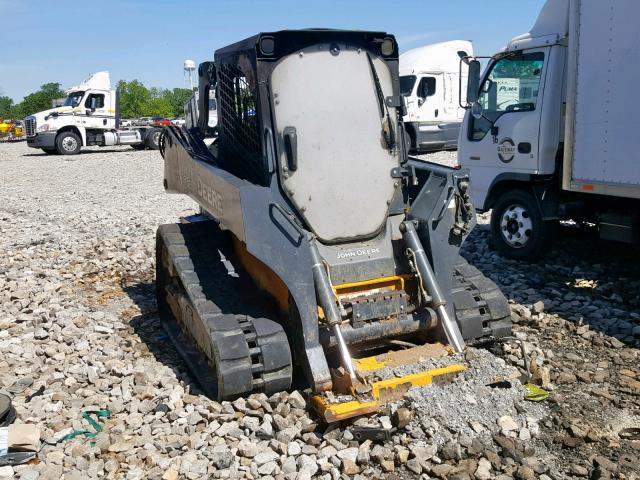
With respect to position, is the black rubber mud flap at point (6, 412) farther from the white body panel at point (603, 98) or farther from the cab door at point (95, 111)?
the cab door at point (95, 111)

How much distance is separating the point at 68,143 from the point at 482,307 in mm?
24218

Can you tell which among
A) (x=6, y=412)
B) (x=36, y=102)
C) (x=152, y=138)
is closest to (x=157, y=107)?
(x=36, y=102)

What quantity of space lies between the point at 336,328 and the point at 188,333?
1.62 m

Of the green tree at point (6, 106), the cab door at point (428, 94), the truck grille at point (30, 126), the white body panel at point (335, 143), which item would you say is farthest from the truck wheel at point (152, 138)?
the green tree at point (6, 106)

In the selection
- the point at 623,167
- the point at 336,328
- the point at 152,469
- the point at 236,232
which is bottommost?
the point at 152,469

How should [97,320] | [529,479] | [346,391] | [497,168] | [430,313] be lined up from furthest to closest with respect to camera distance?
[497,168]
[97,320]
[430,313]
[346,391]
[529,479]

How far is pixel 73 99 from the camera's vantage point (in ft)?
85.2

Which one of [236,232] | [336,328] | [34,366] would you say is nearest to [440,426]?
[336,328]

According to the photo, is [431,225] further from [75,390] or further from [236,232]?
[75,390]

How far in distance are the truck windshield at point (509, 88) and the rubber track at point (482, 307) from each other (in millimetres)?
3471

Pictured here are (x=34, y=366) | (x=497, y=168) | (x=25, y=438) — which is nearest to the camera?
(x=25, y=438)

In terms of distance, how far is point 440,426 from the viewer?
411 cm

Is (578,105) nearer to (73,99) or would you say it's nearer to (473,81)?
(473,81)

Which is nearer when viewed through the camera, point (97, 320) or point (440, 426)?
point (440, 426)
